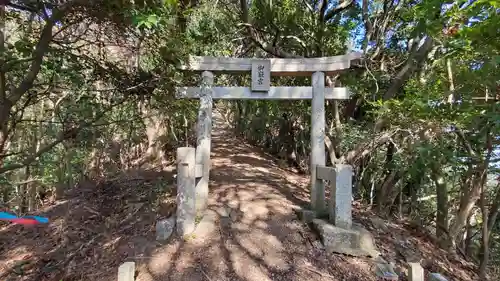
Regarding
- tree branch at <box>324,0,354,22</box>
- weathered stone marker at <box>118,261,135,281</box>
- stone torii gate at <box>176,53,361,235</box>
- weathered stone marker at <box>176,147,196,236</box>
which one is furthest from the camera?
tree branch at <box>324,0,354,22</box>

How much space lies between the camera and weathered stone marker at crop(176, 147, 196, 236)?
355cm

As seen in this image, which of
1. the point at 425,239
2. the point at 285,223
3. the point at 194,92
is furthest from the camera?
the point at 425,239

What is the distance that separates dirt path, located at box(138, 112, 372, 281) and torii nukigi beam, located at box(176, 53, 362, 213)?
0.58m

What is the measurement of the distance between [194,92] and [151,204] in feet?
6.24

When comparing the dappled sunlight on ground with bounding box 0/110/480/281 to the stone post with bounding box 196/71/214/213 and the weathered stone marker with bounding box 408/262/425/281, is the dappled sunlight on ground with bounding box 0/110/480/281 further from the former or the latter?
the weathered stone marker with bounding box 408/262/425/281

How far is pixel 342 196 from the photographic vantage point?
11.6 feet

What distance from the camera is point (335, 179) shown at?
3551mm

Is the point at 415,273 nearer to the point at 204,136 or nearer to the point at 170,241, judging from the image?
the point at 170,241

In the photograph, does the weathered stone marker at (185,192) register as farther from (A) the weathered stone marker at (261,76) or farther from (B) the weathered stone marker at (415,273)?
(B) the weathered stone marker at (415,273)

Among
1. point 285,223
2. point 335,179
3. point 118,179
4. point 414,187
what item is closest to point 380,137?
point 335,179

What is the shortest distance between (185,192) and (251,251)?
1.04 metres

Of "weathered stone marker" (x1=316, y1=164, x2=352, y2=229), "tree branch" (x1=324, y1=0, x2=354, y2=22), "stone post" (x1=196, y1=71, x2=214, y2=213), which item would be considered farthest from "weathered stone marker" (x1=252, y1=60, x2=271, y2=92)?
"tree branch" (x1=324, y1=0, x2=354, y2=22)

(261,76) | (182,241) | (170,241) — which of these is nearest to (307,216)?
(182,241)

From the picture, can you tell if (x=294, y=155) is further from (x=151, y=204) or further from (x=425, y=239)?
(x=151, y=204)
